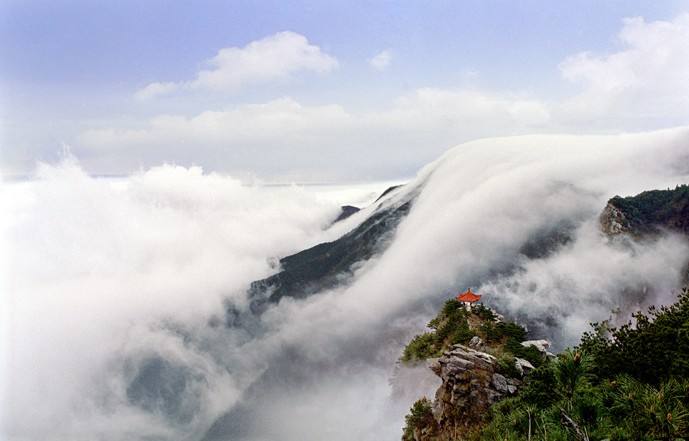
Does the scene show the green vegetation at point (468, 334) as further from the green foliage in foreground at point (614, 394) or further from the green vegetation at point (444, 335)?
the green foliage in foreground at point (614, 394)

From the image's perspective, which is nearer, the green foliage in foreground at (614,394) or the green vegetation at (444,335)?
the green foliage in foreground at (614,394)

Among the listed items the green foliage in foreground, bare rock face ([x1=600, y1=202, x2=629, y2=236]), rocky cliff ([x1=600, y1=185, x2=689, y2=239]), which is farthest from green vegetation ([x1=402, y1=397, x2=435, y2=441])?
bare rock face ([x1=600, y1=202, x2=629, y2=236])

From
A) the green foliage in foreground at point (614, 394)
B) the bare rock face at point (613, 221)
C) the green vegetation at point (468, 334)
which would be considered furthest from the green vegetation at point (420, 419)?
the bare rock face at point (613, 221)

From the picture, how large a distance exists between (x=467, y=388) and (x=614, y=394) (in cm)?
1274

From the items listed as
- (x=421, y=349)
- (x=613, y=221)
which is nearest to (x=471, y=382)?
(x=421, y=349)

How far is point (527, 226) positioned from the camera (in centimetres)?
19762

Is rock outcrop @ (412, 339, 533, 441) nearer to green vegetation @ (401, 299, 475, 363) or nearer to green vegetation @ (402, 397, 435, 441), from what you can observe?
green vegetation @ (402, 397, 435, 441)

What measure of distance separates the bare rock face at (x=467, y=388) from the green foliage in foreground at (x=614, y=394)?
207 cm

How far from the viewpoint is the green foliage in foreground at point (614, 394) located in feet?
72.5

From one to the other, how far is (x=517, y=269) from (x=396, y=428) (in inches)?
4170

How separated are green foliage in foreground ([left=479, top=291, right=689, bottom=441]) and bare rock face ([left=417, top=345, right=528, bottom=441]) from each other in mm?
2071

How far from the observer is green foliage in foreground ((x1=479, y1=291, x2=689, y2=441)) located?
22.1 m

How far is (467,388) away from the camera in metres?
38.5

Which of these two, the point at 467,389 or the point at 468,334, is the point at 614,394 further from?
the point at 468,334
